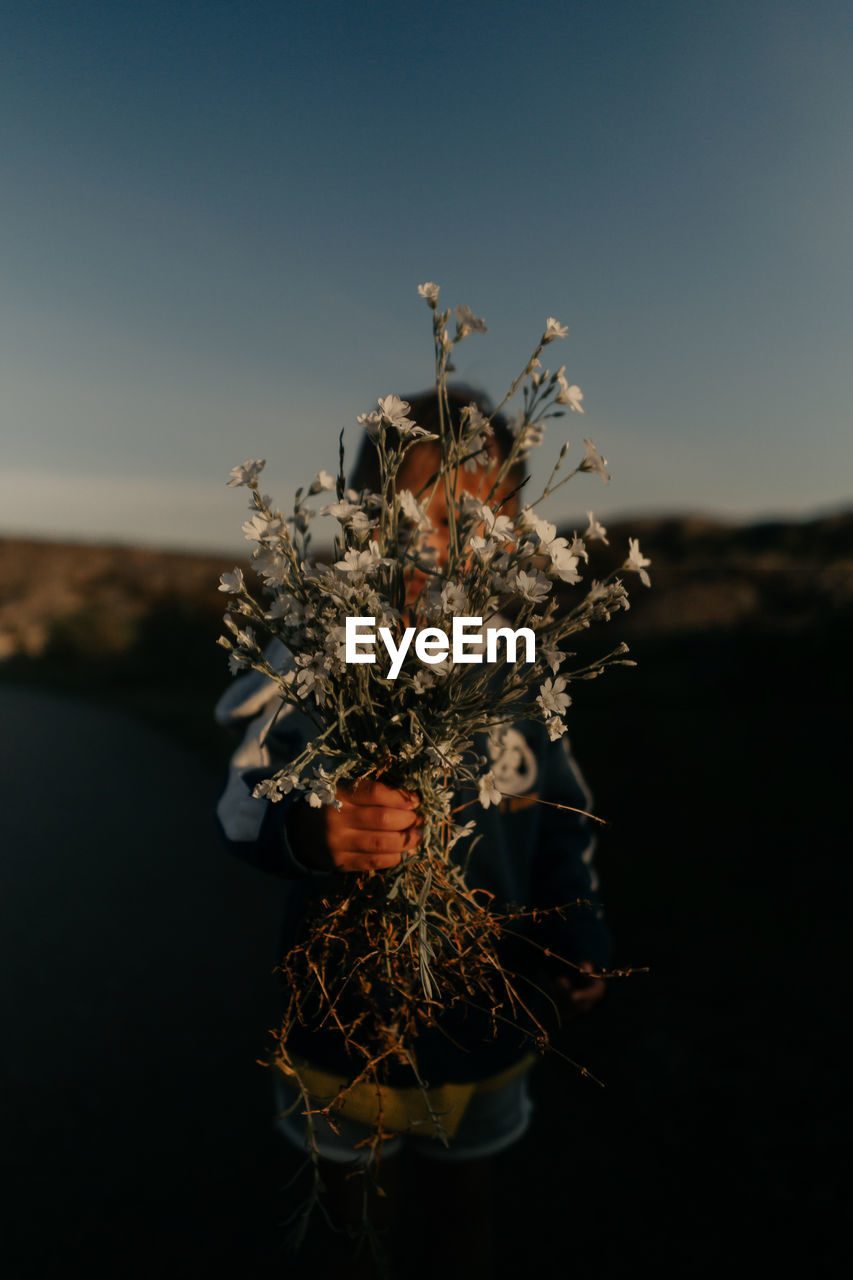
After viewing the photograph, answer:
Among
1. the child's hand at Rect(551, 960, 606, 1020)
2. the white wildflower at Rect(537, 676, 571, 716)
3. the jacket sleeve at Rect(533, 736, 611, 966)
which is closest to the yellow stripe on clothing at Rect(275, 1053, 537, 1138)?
the child's hand at Rect(551, 960, 606, 1020)

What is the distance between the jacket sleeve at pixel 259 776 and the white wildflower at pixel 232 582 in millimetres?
347

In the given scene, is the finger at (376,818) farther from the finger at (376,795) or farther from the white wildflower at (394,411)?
the white wildflower at (394,411)

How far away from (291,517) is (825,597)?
5.94 meters

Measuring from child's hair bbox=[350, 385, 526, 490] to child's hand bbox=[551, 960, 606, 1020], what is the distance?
1.03 metres

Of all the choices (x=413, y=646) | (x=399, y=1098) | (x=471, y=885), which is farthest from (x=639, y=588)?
(x=413, y=646)

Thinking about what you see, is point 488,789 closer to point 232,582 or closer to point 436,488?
point 232,582

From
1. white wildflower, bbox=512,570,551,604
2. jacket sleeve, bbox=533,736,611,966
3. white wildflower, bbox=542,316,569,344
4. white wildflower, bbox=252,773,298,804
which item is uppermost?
white wildflower, bbox=542,316,569,344

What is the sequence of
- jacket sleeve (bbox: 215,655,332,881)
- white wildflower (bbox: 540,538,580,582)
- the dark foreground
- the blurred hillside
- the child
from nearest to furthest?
white wildflower (bbox: 540,538,580,582) → jacket sleeve (bbox: 215,655,332,881) → the child → the dark foreground → the blurred hillside

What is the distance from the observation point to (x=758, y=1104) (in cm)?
295

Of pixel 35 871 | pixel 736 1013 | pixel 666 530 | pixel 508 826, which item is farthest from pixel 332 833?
pixel 666 530

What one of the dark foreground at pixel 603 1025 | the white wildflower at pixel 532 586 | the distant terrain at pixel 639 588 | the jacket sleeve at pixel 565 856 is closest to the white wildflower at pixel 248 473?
the white wildflower at pixel 532 586

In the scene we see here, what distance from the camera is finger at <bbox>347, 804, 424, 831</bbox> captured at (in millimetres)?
1183

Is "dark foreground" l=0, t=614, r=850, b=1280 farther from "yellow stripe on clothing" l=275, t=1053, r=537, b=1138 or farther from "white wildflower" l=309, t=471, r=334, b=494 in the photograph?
"white wildflower" l=309, t=471, r=334, b=494

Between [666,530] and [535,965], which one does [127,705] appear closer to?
[666,530]
